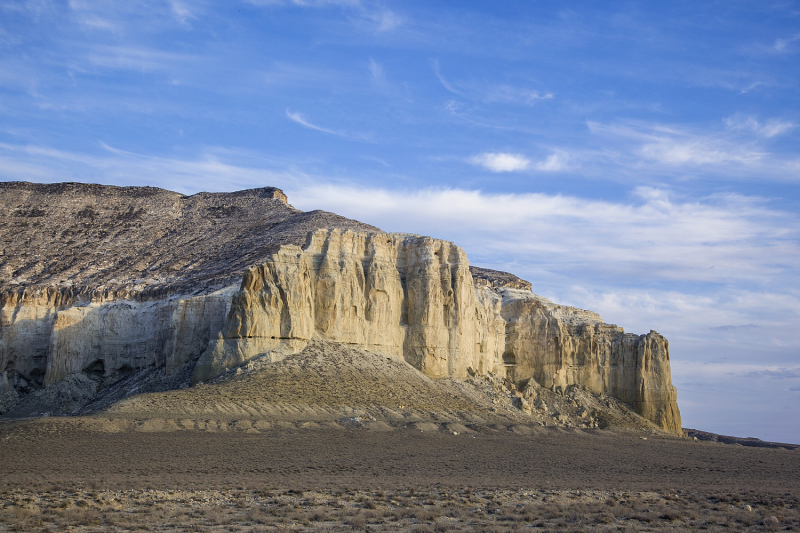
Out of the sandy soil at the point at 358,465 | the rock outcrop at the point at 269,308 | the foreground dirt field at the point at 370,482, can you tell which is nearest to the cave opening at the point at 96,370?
the rock outcrop at the point at 269,308

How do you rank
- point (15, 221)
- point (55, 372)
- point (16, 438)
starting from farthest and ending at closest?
point (15, 221) → point (55, 372) → point (16, 438)

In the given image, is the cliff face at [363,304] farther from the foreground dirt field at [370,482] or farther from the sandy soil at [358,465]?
the foreground dirt field at [370,482]

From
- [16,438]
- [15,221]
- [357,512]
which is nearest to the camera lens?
[357,512]

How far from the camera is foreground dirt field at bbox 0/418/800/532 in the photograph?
73.2 feet

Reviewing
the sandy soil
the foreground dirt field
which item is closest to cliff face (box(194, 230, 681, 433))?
the sandy soil

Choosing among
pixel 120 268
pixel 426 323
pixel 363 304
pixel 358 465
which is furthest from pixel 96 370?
pixel 358 465

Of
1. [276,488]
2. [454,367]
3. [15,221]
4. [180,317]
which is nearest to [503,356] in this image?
[454,367]

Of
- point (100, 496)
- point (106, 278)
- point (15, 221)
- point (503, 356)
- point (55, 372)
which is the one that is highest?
point (15, 221)

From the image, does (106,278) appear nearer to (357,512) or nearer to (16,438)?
(16,438)

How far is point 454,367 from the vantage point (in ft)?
192

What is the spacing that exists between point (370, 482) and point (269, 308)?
Answer: 21.3m

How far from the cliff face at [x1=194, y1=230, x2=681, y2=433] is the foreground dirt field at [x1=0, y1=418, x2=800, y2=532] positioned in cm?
1041

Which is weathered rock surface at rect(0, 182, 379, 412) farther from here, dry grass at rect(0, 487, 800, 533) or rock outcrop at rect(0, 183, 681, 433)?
dry grass at rect(0, 487, 800, 533)

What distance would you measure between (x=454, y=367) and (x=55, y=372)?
33731 millimetres
